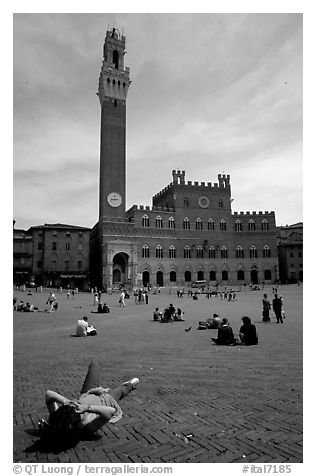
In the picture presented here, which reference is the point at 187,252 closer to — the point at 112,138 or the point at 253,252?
the point at 253,252

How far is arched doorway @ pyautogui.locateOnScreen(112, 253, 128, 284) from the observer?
4931 centimetres

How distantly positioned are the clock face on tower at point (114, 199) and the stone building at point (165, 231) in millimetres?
146

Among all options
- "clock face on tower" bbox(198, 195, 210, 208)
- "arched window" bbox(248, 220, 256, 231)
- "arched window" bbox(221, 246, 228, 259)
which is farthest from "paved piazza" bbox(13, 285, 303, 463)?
"arched window" bbox(248, 220, 256, 231)

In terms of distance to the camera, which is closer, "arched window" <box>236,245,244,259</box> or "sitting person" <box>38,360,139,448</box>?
"sitting person" <box>38,360,139,448</box>

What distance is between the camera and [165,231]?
53.5 m

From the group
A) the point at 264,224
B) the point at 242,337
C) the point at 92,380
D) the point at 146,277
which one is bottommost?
the point at 242,337

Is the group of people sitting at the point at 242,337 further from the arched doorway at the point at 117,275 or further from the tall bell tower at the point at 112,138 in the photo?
the arched doorway at the point at 117,275

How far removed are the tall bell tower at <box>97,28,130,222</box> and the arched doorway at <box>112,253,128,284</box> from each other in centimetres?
605

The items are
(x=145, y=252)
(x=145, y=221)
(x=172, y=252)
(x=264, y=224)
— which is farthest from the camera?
(x=264, y=224)

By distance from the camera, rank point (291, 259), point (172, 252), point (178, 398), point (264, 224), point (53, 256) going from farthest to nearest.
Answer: point (291, 259) → point (264, 224) → point (53, 256) → point (172, 252) → point (178, 398)

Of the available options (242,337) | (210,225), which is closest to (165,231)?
(210,225)

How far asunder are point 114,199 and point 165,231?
980 cm

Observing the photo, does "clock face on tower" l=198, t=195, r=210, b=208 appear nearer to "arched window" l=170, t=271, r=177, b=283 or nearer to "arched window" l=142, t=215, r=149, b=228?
"arched window" l=142, t=215, r=149, b=228

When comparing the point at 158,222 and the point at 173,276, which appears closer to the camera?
the point at 173,276
